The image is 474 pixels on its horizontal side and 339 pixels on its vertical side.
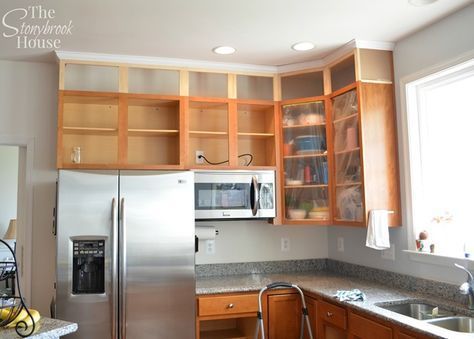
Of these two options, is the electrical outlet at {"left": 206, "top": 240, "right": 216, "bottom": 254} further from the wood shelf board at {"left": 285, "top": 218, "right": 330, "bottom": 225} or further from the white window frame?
the white window frame

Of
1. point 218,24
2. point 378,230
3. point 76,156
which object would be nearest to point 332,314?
point 378,230

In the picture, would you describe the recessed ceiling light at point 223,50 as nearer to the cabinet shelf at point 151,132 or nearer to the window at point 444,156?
the cabinet shelf at point 151,132

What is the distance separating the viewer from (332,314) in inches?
106

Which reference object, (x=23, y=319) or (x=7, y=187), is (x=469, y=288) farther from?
(x=7, y=187)

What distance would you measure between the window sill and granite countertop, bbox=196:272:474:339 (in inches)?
8.6

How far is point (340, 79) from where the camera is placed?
3598 millimetres

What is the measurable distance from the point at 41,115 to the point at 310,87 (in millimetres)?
2302

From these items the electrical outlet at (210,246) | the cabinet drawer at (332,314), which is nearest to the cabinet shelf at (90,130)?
the electrical outlet at (210,246)

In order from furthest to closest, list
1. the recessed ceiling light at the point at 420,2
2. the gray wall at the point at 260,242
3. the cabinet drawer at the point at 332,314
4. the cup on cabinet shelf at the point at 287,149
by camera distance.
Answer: the gray wall at the point at 260,242 → the cup on cabinet shelf at the point at 287,149 → the cabinet drawer at the point at 332,314 → the recessed ceiling light at the point at 420,2

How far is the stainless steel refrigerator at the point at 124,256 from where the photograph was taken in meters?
2.72

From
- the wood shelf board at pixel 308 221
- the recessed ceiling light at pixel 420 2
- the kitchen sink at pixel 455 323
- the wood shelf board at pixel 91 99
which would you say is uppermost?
the recessed ceiling light at pixel 420 2

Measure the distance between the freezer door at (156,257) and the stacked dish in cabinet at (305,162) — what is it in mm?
952

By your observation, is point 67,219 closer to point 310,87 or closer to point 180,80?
point 180,80

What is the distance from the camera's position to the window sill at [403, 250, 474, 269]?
2386 millimetres
